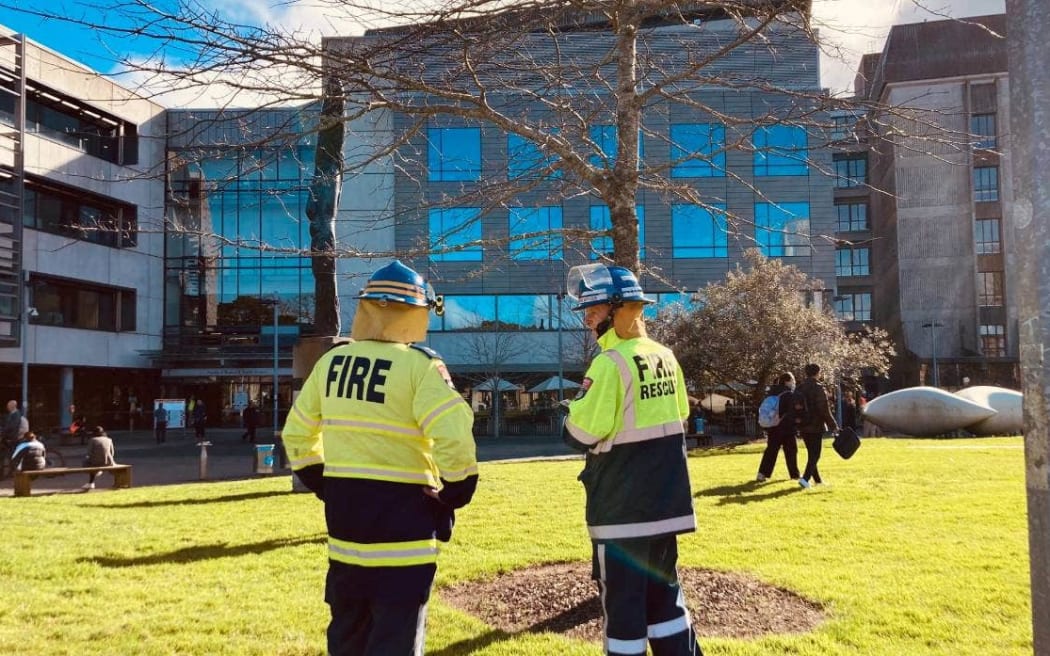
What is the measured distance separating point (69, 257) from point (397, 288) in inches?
1442

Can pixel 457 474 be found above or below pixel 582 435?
below

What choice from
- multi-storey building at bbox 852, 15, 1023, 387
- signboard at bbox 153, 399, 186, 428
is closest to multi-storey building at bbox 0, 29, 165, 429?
signboard at bbox 153, 399, 186, 428

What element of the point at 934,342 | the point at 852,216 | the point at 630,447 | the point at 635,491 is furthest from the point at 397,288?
the point at 852,216

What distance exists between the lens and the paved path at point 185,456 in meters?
16.5

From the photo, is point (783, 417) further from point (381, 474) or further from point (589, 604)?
point (381, 474)

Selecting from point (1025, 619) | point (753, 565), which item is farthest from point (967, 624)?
point (753, 565)

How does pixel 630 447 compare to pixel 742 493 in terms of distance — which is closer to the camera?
pixel 630 447

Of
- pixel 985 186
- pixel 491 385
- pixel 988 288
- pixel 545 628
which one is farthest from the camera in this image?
pixel 985 186

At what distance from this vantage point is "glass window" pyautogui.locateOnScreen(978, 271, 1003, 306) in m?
50.7

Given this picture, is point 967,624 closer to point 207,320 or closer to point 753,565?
point 753,565

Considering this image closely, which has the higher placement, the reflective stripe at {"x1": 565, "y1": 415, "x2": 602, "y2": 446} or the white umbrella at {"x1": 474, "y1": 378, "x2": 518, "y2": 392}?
the reflective stripe at {"x1": 565, "y1": 415, "x2": 602, "y2": 446}

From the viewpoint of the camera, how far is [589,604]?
5.32m

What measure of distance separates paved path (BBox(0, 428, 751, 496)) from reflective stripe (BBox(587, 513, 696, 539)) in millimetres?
13642

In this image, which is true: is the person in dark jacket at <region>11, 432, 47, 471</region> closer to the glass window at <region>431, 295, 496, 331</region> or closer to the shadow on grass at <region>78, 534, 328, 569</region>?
the shadow on grass at <region>78, 534, 328, 569</region>
